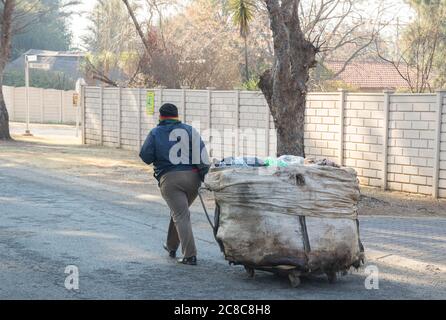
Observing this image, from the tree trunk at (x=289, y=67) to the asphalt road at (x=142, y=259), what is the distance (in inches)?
92.4

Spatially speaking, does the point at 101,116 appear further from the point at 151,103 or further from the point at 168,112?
the point at 168,112

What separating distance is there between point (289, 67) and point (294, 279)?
6655 mm

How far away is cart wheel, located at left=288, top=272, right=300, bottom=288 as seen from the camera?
686 cm

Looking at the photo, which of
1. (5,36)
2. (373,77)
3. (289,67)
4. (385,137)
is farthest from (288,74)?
(373,77)

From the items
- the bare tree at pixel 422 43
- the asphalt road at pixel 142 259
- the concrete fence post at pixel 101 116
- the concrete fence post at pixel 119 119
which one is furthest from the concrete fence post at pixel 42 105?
the asphalt road at pixel 142 259

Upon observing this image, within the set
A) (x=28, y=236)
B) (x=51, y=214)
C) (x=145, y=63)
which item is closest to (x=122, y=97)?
(x=145, y=63)

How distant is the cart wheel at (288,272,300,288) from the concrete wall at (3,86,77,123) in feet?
134

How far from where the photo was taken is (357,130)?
1548cm

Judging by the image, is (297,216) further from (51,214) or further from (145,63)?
(145,63)

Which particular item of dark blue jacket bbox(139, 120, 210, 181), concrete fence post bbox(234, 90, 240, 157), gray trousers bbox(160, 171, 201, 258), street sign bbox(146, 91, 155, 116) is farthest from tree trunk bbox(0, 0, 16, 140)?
gray trousers bbox(160, 171, 201, 258)

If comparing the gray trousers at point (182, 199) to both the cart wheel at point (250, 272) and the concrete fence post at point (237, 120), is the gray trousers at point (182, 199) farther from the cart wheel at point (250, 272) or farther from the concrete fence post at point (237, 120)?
the concrete fence post at point (237, 120)

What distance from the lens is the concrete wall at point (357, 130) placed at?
14070 mm

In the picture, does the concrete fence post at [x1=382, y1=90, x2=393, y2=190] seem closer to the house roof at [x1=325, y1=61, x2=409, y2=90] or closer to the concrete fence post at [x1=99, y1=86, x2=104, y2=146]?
the concrete fence post at [x1=99, y1=86, x2=104, y2=146]
